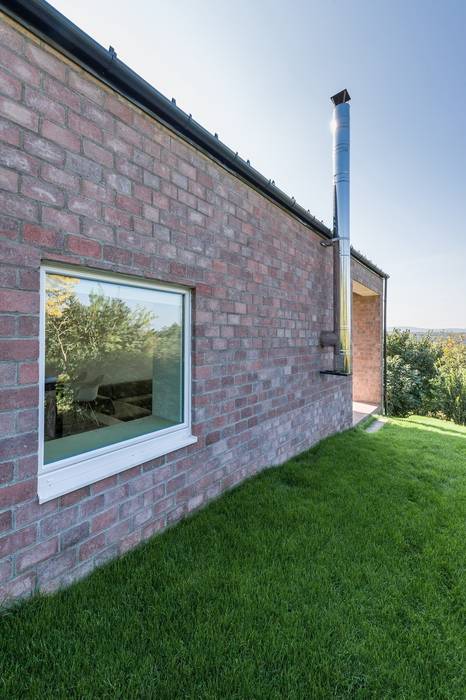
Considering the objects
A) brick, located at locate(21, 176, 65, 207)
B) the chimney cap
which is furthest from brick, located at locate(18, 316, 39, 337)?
the chimney cap

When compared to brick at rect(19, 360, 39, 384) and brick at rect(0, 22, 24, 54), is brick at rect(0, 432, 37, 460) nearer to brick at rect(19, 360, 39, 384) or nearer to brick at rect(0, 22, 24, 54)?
brick at rect(19, 360, 39, 384)

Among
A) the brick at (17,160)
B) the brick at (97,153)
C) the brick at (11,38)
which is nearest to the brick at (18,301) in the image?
the brick at (17,160)

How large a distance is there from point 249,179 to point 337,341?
3040mm

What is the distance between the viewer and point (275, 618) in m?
1.88

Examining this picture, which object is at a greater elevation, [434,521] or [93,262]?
[93,262]

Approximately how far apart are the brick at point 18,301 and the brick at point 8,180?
556mm

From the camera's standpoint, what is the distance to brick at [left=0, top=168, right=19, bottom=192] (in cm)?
169

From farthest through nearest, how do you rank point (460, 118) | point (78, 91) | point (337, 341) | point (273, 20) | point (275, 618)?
point (460, 118), point (337, 341), point (273, 20), point (78, 91), point (275, 618)

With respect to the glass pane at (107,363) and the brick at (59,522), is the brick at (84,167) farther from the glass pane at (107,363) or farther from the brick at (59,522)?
the brick at (59,522)

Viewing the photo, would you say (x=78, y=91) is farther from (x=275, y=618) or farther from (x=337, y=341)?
(x=337, y=341)

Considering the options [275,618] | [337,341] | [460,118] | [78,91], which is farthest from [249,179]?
[460,118]

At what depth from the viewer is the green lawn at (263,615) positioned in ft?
4.91

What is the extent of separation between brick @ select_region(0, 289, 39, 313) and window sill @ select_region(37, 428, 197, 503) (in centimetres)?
99

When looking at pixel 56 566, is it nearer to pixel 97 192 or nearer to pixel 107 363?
pixel 107 363
